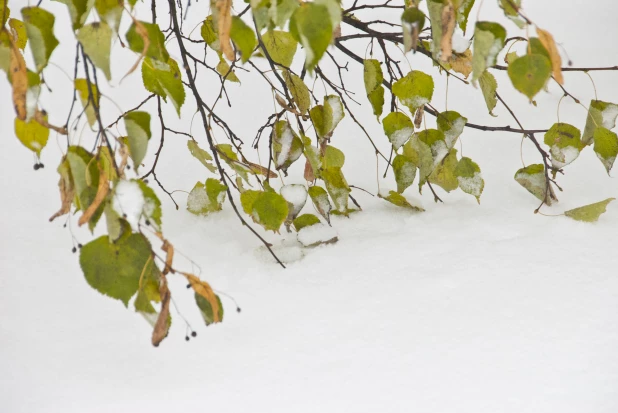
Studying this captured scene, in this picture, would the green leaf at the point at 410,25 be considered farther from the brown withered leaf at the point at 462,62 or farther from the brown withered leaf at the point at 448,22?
the brown withered leaf at the point at 462,62

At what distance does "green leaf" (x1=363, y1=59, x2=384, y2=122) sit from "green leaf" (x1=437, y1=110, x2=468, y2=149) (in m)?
0.06

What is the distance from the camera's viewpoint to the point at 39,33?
315 millimetres

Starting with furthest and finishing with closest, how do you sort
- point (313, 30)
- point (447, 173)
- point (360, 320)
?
point (447, 173) < point (360, 320) < point (313, 30)

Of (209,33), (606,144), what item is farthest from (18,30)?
(606,144)

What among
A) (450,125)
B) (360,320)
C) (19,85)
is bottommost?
(360,320)

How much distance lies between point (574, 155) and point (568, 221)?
2.3 inches

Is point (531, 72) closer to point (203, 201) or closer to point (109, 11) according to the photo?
point (109, 11)

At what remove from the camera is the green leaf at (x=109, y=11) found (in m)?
0.32

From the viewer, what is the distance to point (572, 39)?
0.96 meters

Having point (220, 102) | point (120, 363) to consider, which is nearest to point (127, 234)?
point (120, 363)

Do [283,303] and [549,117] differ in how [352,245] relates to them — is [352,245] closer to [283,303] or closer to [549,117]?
[283,303]

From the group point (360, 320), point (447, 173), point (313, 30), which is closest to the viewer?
point (313, 30)

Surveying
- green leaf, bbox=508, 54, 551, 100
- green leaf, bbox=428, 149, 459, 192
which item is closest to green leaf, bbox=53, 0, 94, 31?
green leaf, bbox=508, 54, 551, 100

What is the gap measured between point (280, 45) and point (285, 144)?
8 centimetres
